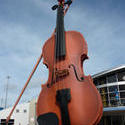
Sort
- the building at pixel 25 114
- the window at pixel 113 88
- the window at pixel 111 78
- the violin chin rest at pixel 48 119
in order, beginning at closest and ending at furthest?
the violin chin rest at pixel 48 119 → the window at pixel 113 88 → the window at pixel 111 78 → the building at pixel 25 114

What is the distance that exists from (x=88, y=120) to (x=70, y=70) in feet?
3.00

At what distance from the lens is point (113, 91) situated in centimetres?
1418

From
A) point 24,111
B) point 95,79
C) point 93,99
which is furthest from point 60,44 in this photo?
point 24,111

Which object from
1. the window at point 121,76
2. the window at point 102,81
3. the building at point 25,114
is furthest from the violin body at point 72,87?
the building at point 25,114

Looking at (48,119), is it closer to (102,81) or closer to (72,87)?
(72,87)

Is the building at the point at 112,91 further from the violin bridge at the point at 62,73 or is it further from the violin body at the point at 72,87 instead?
the violin bridge at the point at 62,73

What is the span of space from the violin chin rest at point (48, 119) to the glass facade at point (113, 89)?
12184mm

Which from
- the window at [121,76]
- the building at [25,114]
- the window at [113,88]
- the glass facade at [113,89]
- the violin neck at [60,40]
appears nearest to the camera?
the violin neck at [60,40]

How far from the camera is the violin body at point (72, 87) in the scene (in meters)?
2.09

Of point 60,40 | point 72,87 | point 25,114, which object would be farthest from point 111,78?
point 25,114

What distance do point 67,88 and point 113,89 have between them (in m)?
13.1

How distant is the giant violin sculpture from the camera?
2.10 meters

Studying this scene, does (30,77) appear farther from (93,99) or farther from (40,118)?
(93,99)

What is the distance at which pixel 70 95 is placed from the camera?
2275 millimetres
